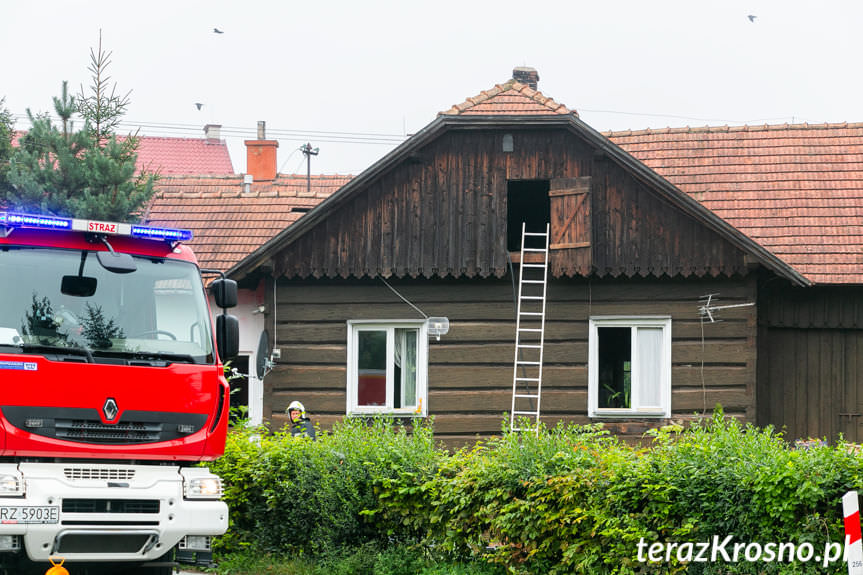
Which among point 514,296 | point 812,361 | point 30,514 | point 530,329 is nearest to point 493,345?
point 530,329

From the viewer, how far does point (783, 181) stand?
20.1 m

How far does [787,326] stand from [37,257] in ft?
42.9

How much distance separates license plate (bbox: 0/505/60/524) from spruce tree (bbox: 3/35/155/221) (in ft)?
27.9

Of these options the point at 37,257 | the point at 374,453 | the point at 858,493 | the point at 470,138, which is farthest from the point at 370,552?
the point at 470,138

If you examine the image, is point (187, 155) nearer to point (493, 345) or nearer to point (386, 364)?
point (386, 364)

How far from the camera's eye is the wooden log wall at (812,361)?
18422 mm

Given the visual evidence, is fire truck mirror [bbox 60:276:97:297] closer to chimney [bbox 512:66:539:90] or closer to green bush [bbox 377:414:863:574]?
green bush [bbox 377:414:863:574]

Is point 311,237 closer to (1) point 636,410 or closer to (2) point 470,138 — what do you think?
(2) point 470,138

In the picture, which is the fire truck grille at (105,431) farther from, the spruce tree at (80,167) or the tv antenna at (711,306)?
the tv antenna at (711,306)

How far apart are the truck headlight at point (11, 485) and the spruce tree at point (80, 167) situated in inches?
332

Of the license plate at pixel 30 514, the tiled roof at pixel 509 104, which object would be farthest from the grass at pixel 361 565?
the tiled roof at pixel 509 104

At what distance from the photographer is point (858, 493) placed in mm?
7562

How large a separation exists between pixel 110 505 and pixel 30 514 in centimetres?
64

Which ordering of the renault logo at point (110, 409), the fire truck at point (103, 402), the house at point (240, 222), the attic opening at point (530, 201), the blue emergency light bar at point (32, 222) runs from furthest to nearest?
the attic opening at point (530, 201), the house at point (240, 222), the blue emergency light bar at point (32, 222), the renault logo at point (110, 409), the fire truck at point (103, 402)
